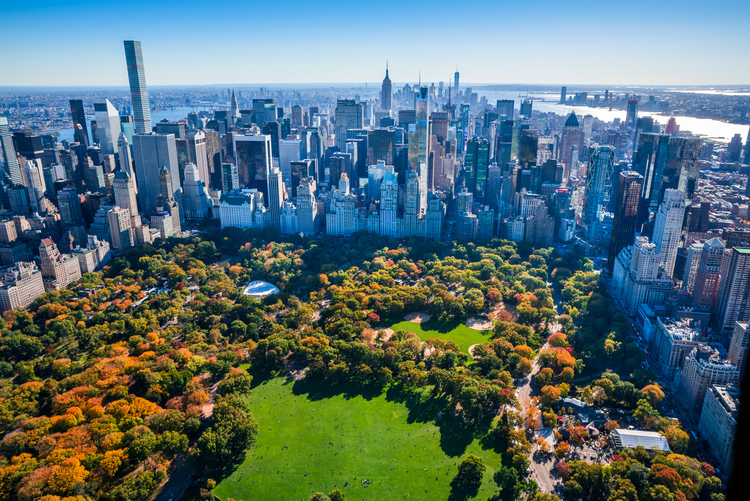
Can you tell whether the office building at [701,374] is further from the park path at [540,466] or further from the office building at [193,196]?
the office building at [193,196]

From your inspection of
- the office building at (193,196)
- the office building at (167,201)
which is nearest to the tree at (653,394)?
the office building at (167,201)

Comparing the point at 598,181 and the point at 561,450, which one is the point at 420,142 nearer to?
the point at 598,181

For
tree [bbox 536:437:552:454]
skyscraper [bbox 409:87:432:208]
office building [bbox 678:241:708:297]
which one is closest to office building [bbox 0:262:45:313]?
tree [bbox 536:437:552:454]

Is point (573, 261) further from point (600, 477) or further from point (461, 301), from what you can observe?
point (600, 477)

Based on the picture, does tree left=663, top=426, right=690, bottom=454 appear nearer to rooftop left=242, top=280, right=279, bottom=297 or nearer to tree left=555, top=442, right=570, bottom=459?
tree left=555, top=442, right=570, bottom=459

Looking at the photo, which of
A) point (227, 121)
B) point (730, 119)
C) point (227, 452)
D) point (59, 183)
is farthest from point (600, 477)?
point (227, 121)

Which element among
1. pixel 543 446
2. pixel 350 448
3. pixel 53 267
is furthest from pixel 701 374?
pixel 53 267
